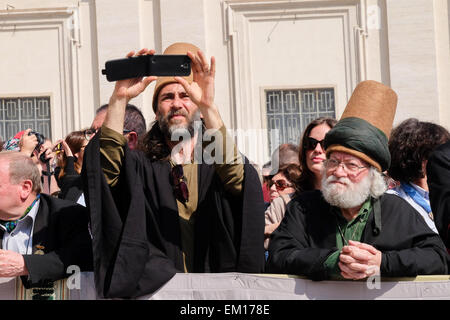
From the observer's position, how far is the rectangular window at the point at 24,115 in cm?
1591

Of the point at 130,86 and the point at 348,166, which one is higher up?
the point at 130,86

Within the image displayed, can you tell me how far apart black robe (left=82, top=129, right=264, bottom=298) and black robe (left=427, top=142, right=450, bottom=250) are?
80 cm

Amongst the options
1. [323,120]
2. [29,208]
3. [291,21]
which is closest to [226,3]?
[291,21]

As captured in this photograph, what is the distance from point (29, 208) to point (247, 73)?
11.8 m

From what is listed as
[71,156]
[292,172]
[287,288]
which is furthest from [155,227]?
[71,156]

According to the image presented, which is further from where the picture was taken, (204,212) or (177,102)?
(177,102)

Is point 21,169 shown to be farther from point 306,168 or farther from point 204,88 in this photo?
point 306,168

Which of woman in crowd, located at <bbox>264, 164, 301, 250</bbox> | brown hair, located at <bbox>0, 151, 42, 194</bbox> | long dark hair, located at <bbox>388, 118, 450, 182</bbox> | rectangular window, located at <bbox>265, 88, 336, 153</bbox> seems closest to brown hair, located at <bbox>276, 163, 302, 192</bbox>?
woman in crowd, located at <bbox>264, 164, 301, 250</bbox>

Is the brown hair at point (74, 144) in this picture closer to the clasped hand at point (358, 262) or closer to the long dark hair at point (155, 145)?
the long dark hair at point (155, 145)

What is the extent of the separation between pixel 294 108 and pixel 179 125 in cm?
1152

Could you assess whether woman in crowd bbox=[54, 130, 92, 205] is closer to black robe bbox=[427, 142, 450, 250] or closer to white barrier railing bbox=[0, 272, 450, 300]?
white barrier railing bbox=[0, 272, 450, 300]

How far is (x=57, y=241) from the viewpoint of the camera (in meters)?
4.08

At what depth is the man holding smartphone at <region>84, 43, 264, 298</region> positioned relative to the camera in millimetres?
3777

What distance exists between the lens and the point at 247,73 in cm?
1566
